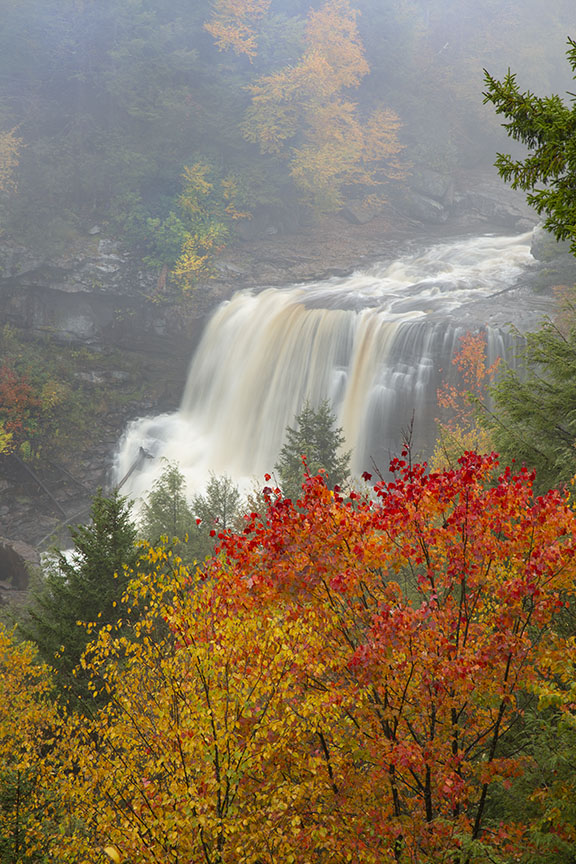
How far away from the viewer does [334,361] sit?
93.8 ft

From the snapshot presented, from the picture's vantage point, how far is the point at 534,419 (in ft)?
32.0

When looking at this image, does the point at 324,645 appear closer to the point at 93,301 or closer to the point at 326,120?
the point at 93,301

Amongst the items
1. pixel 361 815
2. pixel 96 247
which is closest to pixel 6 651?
pixel 361 815

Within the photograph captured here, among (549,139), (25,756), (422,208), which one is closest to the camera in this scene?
(549,139)

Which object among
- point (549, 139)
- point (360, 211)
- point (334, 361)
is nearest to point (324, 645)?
point (549, 139)

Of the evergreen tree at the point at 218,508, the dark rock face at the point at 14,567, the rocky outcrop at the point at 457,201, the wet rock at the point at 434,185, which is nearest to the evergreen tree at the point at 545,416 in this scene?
the evergreen tree at the point at 218,508

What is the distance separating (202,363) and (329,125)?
26208 millimetres

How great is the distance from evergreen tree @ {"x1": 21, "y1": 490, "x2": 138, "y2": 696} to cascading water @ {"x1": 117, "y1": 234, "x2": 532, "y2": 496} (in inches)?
604

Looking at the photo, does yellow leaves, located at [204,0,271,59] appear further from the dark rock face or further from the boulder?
the dark rock face

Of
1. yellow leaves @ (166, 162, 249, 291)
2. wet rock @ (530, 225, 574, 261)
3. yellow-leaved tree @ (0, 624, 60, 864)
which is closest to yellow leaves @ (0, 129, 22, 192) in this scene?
yellow leaves @ (166, 162, 249, 291)

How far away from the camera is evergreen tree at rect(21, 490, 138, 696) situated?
12062 millimetres

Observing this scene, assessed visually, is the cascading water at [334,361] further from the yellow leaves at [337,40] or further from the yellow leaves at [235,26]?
the yellow leaves at [235,26]

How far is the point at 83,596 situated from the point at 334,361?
19044 mm

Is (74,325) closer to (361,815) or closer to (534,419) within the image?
(534,419)
